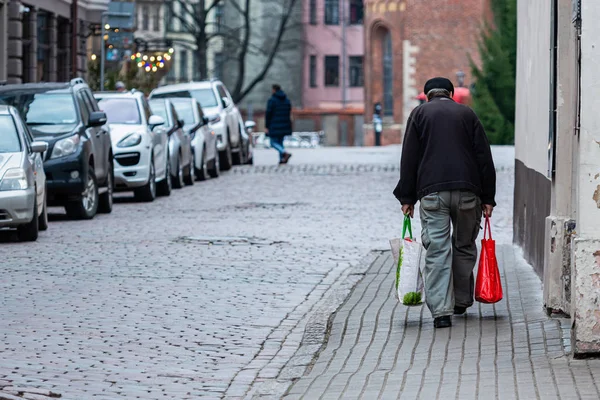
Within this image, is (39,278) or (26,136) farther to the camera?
(26,136)

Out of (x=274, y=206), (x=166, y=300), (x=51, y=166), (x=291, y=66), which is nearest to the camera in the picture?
(x=166, y=300)

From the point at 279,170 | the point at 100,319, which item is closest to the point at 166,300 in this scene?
the point at 100,319

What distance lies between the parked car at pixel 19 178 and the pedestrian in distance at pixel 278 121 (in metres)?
20.8

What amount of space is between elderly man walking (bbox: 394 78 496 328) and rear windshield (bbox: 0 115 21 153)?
8.07m

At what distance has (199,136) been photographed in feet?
104

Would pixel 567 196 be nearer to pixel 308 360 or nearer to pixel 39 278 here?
pixel 308 360

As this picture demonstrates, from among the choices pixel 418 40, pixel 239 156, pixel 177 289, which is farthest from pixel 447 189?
pixel 418 40

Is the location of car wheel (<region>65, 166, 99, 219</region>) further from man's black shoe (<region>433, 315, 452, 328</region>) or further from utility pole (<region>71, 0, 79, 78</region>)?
utility pole (<region>71, 0, 79, 78</region>)

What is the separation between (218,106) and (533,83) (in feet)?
75.3

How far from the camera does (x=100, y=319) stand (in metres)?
11.1

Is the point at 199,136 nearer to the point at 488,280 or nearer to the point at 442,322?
the point at 488,280

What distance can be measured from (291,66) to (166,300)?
86.4m

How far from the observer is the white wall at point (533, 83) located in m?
12.7

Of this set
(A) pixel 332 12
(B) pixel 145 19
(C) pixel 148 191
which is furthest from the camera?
(A) pixel 332 12
